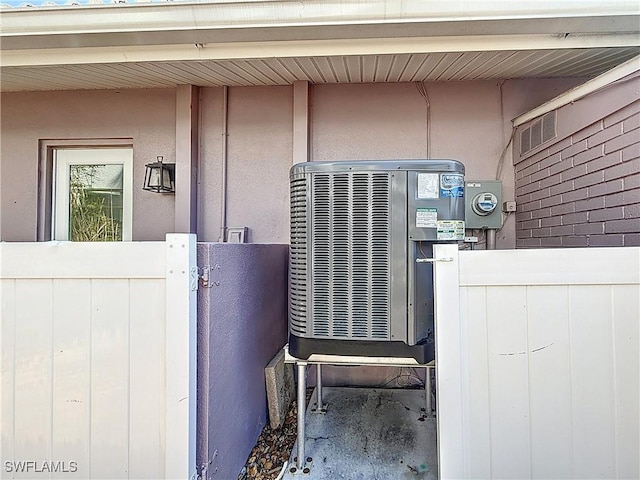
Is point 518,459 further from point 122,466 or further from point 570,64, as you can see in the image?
point 570,64

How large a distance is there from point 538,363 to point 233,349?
1.32m

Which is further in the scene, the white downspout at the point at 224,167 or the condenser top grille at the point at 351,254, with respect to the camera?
the white downspout at the point at 224,167

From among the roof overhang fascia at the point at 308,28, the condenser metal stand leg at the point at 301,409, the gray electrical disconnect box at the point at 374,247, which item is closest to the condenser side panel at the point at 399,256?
the gray electrical disconnect box at the point at 374,247

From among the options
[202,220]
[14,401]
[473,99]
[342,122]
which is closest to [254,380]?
[14,401]

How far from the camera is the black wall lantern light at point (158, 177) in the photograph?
280 centimetres

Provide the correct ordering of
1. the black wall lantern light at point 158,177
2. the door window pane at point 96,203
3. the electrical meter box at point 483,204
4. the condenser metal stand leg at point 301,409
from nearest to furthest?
1. the condenser metal stand leg at point 301,409
2. the electrical meter box at point 483,204
3. the black wall lantern light at point 158,177
4. the door window pane at point 96,203

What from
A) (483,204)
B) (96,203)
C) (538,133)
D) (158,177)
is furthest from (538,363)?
(96,203)

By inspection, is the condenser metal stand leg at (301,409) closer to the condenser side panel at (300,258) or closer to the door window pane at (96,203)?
the condenser side panel at (300,258)

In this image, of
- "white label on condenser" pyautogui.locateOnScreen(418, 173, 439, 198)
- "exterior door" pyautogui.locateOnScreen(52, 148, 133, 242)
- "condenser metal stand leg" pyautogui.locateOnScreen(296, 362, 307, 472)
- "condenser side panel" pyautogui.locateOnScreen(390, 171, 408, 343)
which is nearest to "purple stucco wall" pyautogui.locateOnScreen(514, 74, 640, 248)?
"white label on condenser" pyautogui.locateOnScreen(418, 173, 439, 198)

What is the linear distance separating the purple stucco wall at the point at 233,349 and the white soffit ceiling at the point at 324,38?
126 cm

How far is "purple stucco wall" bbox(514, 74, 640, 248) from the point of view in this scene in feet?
5.98

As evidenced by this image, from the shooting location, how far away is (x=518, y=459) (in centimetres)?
130

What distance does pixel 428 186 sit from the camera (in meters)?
1.53

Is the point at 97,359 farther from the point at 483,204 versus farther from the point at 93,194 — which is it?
the point at 483,204
